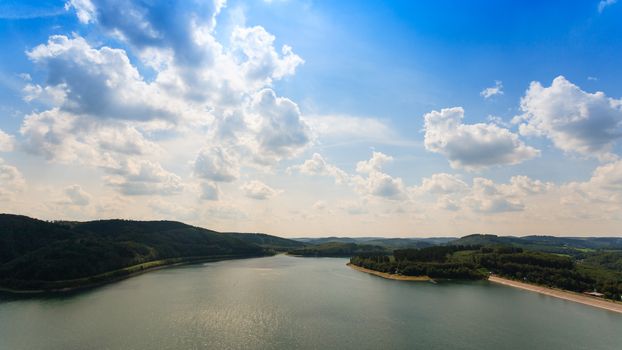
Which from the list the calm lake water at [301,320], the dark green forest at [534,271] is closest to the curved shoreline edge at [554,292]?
the dark green forest at [534,271]

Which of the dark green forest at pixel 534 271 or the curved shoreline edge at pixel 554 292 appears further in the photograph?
the dark green forest at pixel 534 271

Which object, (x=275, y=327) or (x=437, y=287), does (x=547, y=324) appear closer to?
(x=437, y=287)

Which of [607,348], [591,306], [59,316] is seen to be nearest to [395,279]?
[591,306]

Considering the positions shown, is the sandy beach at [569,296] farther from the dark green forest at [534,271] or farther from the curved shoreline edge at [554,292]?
the dark green forest at [534,271]

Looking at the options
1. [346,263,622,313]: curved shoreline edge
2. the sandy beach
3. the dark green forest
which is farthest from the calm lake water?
the dark green forest

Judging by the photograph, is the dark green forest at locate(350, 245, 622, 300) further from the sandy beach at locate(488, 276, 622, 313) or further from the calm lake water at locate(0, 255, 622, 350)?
the calm lake water at locate(0, 255, 622, 350)
